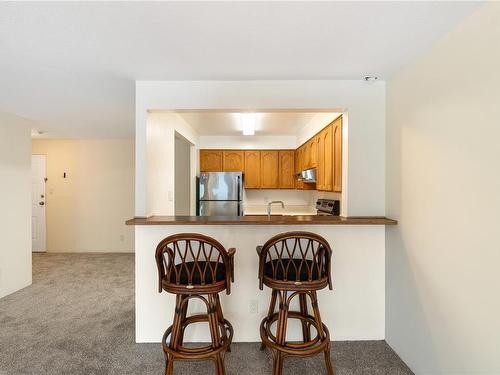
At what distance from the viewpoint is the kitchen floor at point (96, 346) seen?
1.91 m

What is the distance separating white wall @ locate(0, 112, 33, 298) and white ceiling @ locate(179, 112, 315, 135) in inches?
80.3

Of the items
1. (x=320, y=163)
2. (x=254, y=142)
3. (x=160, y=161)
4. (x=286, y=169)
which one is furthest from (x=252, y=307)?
(x=254, y=142)

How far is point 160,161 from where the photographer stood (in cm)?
288

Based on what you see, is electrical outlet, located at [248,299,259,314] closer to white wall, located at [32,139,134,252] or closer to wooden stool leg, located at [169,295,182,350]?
wooden stool leg, located at [169,295,182,350]

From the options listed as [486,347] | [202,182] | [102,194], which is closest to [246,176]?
[202,182]

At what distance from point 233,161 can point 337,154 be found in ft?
8.39

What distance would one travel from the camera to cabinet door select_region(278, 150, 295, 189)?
4.96m

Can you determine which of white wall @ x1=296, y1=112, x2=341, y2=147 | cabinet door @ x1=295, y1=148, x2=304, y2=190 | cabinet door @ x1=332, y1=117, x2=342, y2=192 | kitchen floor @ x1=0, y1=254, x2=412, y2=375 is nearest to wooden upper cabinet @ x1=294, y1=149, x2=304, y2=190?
cabinet door @ x1=295, y1=148, x2=304, y2=190

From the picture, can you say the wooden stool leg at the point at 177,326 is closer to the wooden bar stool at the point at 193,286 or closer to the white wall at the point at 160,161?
the wooden bar stool at the point at 193,286

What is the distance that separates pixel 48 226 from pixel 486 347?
616 centimetres

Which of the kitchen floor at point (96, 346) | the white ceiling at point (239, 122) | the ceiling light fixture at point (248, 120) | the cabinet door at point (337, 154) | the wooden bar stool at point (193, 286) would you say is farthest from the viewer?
the white ceiling at point (239, 122)

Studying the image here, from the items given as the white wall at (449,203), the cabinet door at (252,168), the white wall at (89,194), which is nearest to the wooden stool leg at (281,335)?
the white wall at (449,203)

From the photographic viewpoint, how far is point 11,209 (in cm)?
325

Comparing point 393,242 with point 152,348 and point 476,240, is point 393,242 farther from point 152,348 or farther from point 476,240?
point 152,348
